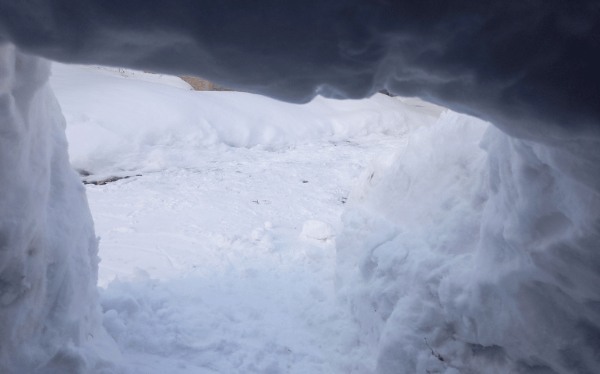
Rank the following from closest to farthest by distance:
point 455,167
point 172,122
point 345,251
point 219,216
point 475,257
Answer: point 475,257 < point 455,167 < point 345,251 < point 219,216 < point 172,122

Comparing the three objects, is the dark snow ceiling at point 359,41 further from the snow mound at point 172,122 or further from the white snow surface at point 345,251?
the snow mound at point 172,122

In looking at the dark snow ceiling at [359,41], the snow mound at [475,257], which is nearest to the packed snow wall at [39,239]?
the dark snow ceiling at [359,41]

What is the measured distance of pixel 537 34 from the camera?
1.14m

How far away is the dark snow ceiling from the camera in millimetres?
1113

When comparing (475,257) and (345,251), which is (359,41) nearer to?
(475,257)

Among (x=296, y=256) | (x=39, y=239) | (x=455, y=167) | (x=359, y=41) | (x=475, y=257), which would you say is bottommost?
(x=296, y=256)

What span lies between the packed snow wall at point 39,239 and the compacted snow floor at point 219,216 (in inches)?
19.0

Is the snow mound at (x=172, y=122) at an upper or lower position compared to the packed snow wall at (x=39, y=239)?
upper

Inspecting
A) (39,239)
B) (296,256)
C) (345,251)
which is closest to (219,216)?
(296,256)

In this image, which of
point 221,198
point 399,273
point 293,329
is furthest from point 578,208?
point 221,198

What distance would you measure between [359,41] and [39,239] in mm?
1360

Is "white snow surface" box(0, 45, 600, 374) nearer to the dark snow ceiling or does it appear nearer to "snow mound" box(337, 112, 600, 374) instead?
"snow mound" box(337, 112, 600, 374)

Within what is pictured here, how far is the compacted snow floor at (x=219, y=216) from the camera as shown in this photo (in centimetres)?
302

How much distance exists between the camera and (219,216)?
4719 mm
